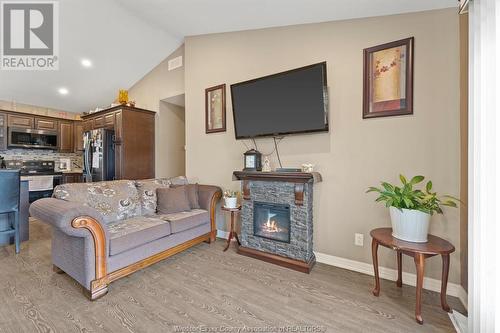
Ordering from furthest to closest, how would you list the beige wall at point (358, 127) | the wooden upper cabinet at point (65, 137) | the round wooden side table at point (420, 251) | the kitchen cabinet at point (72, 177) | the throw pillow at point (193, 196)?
the wooden upper cabinet at point (65, 137) < the kitchen cabinet at point (72, 177) < the throw pillow at point (193, 196) < the beige wall at point (358, 127) < the round wooden side table at point (420, 251)

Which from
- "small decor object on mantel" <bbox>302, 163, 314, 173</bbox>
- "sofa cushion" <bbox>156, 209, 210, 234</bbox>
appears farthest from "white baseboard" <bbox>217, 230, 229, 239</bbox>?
"small decor object on mantel" <bbox>302, 163, 314, 173</bbox>

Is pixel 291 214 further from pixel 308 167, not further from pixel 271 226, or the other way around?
pixel 308 167

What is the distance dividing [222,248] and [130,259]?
3.71ft

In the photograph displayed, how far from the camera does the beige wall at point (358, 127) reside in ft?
6.03

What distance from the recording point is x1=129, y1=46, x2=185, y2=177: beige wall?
4.09m

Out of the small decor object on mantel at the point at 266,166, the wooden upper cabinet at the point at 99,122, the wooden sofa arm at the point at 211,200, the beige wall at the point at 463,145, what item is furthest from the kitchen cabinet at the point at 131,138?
the beige wall at the point at 463,145

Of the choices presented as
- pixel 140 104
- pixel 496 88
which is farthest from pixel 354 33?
pixel 140 104

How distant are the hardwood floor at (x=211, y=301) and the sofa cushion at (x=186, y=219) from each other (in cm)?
40

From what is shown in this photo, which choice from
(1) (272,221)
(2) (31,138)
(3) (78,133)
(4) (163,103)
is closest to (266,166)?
(1) (272,221)

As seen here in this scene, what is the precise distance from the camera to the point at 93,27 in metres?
3.33

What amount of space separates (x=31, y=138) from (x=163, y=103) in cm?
300

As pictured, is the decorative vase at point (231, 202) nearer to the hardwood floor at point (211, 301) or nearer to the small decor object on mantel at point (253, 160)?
the small decor object on mantel at point (253, 160)

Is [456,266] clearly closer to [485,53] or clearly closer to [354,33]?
[485,53]

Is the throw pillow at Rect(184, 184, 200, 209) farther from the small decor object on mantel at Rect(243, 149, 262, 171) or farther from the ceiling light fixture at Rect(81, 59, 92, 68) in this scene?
the ceiling light fixture at Rect(81, 59, 92, 68)
